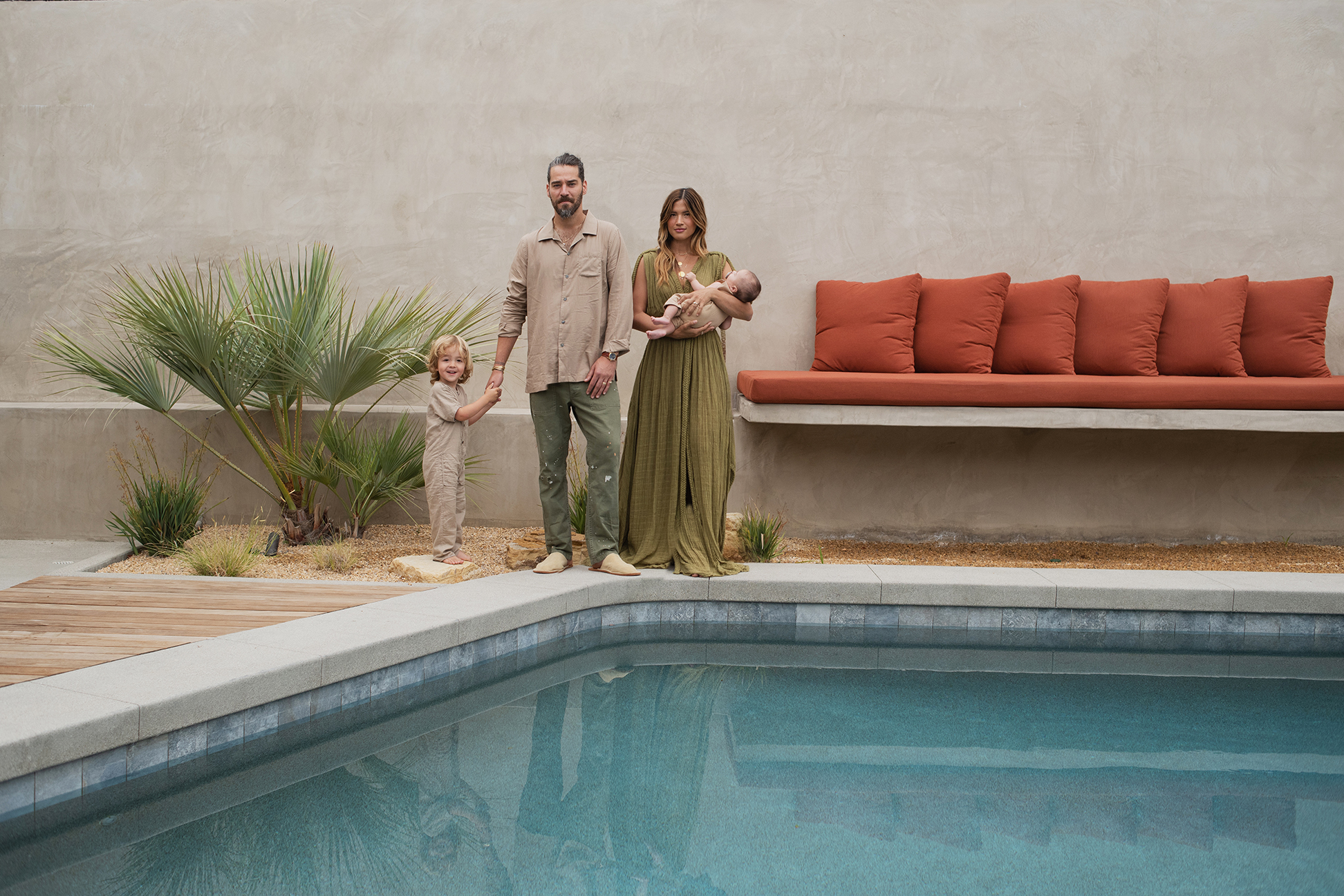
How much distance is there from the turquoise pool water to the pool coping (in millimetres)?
319

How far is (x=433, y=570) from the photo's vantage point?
4.00m

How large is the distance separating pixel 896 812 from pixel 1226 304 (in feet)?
13.4

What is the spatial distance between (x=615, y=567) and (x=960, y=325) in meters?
2.40

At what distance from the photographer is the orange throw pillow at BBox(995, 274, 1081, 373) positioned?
5211 millimetres

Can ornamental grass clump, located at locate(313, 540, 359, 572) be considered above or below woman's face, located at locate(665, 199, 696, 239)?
below

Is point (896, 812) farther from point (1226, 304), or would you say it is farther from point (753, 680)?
point (1226, 304)

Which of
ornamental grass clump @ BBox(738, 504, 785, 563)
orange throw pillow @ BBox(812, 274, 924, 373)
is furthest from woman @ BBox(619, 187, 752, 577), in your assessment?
orange throw pillow @ BBox(812, 274, 924, 373)

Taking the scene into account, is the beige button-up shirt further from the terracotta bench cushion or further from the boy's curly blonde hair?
the terracotta bench cushion

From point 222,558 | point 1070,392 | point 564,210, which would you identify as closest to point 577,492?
point 564,210

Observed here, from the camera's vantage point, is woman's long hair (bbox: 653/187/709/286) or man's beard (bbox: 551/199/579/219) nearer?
man's beard (bbox: 551/199/579/219)

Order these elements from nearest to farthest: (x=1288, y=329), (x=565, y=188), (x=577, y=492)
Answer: (x=565, y=188), (x=577, y=492), (x=1288, y=329)

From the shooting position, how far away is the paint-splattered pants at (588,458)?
4.07 meters

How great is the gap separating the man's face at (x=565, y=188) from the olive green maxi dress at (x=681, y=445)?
470mm

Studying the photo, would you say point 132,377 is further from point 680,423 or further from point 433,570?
point 680,423
